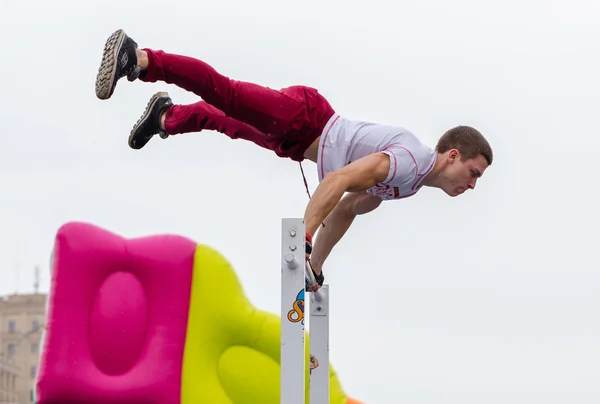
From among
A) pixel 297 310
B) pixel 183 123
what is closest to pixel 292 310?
pixel 297 310

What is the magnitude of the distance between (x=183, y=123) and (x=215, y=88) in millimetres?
699

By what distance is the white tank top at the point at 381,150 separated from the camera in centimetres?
570

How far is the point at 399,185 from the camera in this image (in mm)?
5824

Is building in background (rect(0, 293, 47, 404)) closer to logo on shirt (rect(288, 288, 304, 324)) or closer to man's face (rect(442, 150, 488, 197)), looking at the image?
man's face (rect(442, 150, 488, 197))

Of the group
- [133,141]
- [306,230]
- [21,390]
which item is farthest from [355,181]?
[21,390]

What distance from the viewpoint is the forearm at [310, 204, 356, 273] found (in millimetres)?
6480

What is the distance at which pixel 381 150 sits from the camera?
5.78 meters

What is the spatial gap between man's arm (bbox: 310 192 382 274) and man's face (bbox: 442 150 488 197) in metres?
0.63

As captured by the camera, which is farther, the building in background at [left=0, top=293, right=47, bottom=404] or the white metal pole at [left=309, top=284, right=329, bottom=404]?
the building in background at [left=0, top=293, right=47, bottom=404]

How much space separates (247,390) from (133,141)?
3.07 meters

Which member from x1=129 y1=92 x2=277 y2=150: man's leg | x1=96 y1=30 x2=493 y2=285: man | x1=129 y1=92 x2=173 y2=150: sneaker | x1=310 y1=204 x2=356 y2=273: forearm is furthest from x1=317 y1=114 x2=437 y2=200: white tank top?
x1=129 y1=92 x2=173 y2=150: sneaker

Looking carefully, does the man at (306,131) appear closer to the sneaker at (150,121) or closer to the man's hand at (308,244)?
the sneaker at (150,121)

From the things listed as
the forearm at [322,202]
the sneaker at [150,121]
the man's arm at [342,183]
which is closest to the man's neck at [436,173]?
the man's arm at [342,183]

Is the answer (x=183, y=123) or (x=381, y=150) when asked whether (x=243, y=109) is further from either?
(x=381, y=150)
